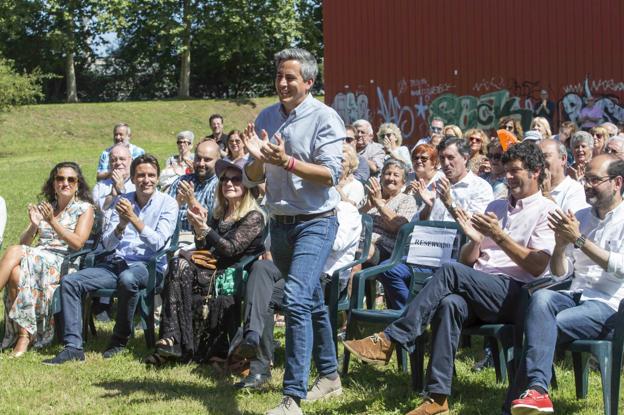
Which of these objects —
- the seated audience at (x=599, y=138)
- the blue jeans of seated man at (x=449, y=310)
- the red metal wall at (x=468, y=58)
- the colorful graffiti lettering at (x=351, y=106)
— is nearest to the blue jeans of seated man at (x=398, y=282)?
the blue jeans of seated man at (x=449, y=310)

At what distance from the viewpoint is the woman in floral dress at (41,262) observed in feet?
24.3

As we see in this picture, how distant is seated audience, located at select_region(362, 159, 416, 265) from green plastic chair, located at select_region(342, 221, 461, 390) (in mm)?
590

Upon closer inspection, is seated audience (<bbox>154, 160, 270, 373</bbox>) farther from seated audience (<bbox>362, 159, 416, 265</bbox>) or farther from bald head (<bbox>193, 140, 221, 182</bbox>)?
bald head (<bbox>193, 140, 221, 182</bbox>)

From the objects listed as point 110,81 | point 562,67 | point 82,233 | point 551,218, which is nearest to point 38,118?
point 110,81

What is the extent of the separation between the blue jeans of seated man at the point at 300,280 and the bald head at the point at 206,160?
3.20m

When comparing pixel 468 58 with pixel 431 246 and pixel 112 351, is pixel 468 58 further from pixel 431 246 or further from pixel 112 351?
pixel 112 351

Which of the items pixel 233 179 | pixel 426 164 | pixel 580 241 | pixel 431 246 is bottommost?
pixel 431 246

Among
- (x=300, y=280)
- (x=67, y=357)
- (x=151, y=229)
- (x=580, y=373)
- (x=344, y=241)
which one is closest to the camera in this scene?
(x=300, y=280)

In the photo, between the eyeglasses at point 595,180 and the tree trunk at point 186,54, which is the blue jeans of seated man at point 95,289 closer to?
the eyeglasses at point 595,180

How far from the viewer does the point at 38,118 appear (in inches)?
1266

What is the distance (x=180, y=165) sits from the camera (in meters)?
10.8

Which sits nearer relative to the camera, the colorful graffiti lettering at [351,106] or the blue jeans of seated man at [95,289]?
the blue jeans of seated man at [95,289]

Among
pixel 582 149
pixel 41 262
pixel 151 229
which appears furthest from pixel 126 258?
pixel 582 149

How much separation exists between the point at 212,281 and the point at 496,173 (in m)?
3.14
